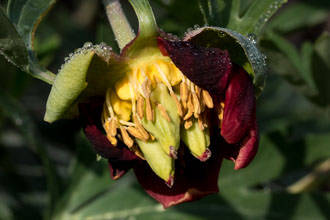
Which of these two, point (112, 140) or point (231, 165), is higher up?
point (112, 140)

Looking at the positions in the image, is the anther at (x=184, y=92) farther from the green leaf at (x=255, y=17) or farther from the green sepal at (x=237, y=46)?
the green leaf at (x=255, y=17)

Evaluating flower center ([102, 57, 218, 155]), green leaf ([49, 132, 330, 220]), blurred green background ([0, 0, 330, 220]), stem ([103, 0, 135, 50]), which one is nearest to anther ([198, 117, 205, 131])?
flower center ([102, 57, 218, 155])

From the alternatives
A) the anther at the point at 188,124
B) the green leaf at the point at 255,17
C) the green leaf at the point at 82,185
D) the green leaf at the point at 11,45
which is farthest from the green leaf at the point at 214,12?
the green leaf at the point at 82,185

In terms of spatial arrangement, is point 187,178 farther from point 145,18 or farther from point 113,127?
point 145,18

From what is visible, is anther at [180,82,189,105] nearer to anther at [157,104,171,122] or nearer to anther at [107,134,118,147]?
anther at [157,104,171,122]

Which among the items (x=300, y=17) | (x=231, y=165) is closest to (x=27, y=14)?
(x=231, y=165)

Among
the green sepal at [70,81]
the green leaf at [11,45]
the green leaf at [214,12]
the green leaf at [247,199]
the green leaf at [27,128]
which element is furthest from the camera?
the green leaf at [247,199]
